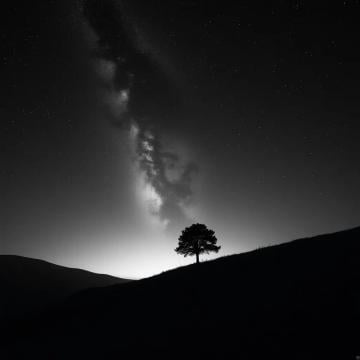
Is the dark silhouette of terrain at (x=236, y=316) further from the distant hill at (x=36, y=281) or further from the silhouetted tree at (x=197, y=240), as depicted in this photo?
the distant hill at (x=36, y=281)

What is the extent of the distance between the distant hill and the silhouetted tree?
132ft

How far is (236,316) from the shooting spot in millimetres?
14695

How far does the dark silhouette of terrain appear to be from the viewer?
1098 cm

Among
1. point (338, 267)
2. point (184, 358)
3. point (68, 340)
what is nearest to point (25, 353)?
point (68, 340)

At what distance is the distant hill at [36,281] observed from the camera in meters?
80.4

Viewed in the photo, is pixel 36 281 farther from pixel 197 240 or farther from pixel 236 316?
pixel 236 316

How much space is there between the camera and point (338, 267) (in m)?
17.7

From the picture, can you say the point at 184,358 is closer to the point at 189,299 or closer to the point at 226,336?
the point at 226,336

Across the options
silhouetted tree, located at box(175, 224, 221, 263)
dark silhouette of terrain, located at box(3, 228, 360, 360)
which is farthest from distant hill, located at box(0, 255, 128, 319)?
dark silhouette of terrain, located at box(3, 228, 360, 360)

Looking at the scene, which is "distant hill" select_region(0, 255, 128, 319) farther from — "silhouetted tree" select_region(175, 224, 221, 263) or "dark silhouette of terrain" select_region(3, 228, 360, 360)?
"dark silhouette of terrain" select_region(3, 228, 360, 360)

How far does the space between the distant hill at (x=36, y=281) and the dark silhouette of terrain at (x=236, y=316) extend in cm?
5570

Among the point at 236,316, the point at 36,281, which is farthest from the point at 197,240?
the point at 36,281

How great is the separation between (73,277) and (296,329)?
115 m

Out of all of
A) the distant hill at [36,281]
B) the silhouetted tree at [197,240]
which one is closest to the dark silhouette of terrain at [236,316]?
the silhouetted tree at [197,240]
